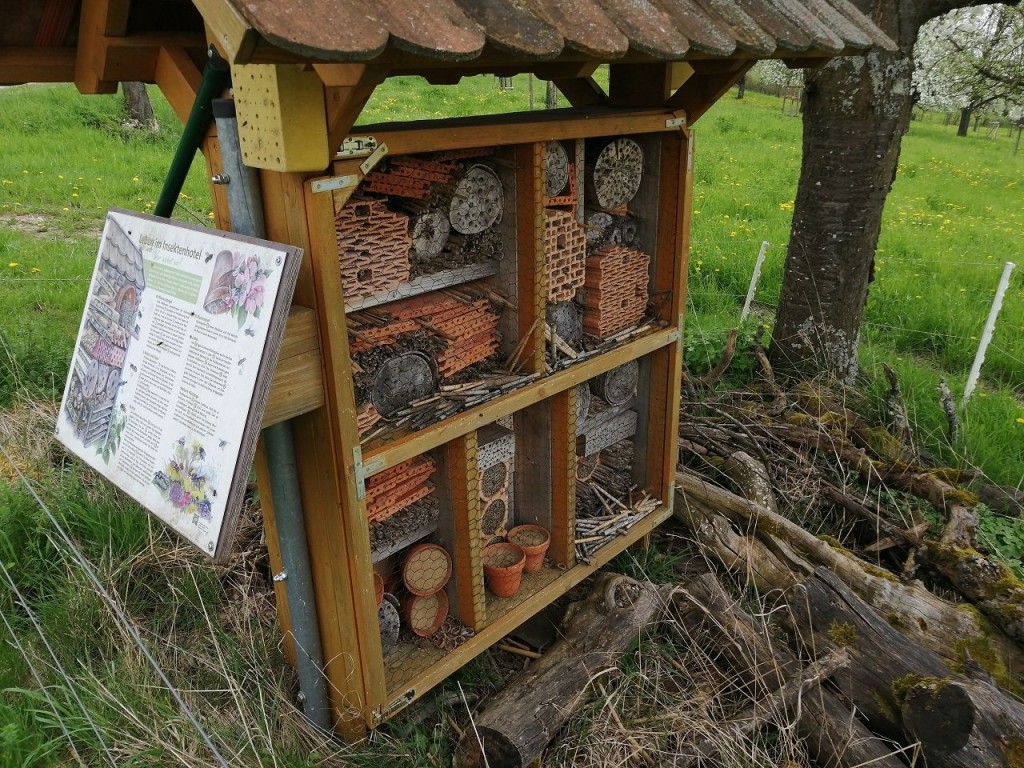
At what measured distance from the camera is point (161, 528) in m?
3.25

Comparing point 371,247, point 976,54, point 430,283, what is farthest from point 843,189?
point 976,54

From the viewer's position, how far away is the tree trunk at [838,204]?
4.36 m

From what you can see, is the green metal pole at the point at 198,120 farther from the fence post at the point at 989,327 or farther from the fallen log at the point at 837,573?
the fence post at the point at 989,327

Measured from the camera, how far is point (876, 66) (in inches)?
169

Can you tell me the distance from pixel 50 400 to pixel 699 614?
3.56 meters

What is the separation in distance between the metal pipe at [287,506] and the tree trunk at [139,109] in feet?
38.0

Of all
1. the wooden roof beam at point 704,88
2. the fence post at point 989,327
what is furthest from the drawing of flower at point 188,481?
the fence post at point 989,327

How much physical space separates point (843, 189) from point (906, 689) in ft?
9.83

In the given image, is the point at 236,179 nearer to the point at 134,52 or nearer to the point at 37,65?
the point at 134,52

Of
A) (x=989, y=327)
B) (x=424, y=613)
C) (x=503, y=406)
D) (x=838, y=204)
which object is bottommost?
(x=424, y=613)

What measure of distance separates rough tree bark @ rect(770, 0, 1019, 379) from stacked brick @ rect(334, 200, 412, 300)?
124 inches

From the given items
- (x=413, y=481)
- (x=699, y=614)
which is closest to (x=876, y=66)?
(x=699, y=614)

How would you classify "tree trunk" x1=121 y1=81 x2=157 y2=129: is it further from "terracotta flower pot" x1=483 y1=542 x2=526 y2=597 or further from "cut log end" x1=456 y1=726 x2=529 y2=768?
"cut log end" x1=456 y1=726 x2=529 y2=768

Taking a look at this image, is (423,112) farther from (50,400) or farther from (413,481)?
(413,481)
